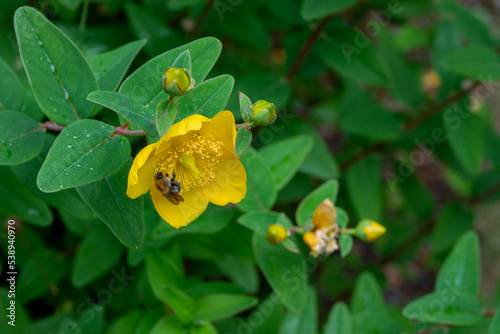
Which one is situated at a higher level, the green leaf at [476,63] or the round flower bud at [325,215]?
the green leaf at [476,63]

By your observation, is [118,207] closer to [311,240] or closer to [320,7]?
[311,240]

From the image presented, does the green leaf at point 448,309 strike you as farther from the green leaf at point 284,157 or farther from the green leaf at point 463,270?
the green leaf at point 284,157

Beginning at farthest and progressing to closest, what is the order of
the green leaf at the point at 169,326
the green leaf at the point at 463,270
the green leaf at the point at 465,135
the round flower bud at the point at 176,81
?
1. the green leaf at the point at 465,135
2. the green leaf at the point at 463,270
3. the green leaf at the point at 169,326
4. the round flower bud at the point at 176,81

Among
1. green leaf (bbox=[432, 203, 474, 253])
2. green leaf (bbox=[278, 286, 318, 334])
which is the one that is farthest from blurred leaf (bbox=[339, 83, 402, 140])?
green leaf (bbox=[278, 286, 318, 334])

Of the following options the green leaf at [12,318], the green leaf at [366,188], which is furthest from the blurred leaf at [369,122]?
the green leaf at [12,318]

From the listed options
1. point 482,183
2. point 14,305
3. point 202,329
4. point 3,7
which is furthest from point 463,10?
point 14,305

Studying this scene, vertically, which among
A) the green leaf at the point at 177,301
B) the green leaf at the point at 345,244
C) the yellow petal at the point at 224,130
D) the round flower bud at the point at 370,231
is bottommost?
the green leaf at the point at 177,301

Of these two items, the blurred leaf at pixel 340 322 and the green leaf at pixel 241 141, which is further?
the blurred leaf at pixel 340 322
